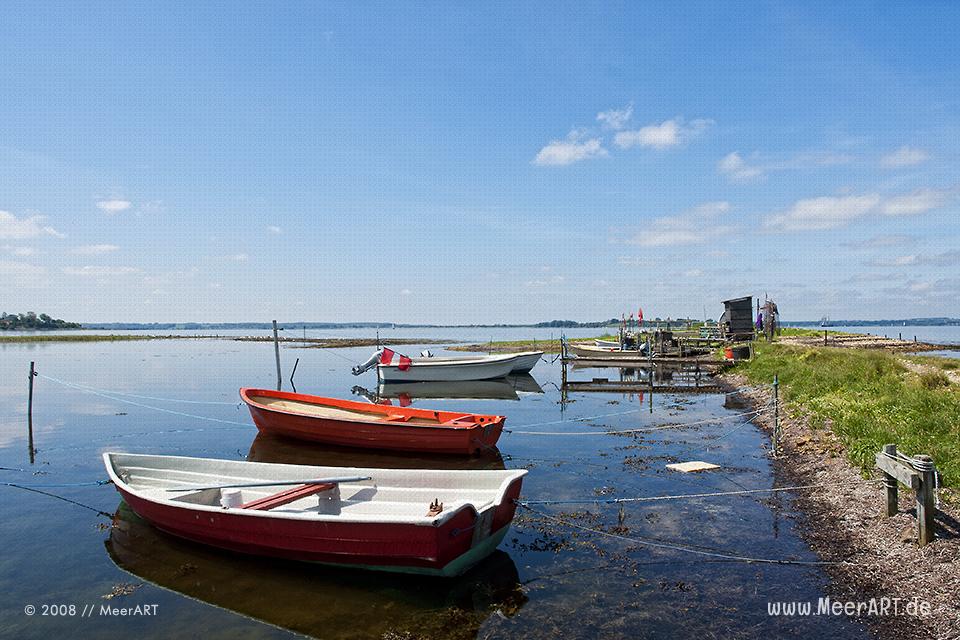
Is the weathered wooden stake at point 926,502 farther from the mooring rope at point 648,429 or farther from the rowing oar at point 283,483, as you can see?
the mooring rope at point 648,429

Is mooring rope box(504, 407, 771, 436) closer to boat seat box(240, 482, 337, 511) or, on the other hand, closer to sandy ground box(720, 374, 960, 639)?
sandy ground box(720, 374, 960, 639)

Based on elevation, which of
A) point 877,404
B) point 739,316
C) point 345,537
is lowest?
point 345,537

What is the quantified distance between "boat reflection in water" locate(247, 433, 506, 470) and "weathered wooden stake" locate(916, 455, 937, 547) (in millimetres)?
10025

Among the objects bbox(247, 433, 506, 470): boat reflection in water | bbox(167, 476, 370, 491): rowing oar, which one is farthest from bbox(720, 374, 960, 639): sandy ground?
bbox(247, 433, 506, 470): boat reflection in water

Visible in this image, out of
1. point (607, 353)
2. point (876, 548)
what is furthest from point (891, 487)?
point (607, 353)

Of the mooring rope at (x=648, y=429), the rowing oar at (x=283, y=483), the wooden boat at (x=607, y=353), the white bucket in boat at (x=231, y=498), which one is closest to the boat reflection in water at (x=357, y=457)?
the mooring rope at (x=648, y=429)

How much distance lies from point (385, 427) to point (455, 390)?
18307 millimetres

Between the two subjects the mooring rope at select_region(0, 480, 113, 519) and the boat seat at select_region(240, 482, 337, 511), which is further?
the mooring rope at select_region(0, 480, 113, 519)

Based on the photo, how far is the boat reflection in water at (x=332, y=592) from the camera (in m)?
7.56

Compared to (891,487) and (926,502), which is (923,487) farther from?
(891,487)

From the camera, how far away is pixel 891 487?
29.1ft

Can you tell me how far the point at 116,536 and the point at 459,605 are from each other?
7.56m

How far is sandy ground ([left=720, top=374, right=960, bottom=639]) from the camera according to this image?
681cm

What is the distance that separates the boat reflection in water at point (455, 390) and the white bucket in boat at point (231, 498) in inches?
738
